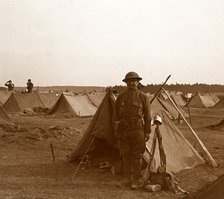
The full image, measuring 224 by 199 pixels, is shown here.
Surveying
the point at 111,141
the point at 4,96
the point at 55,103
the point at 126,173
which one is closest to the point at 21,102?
the point at 4,96

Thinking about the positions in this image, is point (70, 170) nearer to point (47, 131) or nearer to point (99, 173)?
point (99, 173)

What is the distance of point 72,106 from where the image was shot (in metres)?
25.7

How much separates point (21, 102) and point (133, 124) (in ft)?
69.9

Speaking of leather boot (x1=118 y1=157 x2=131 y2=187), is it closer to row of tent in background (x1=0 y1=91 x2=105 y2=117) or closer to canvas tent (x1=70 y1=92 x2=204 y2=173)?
canvas tent (x1=70 y1=92 x2=204 y2=173)

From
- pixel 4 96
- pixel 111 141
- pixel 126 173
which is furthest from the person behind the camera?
pixel 4 96

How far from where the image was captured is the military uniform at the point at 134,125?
8086mm

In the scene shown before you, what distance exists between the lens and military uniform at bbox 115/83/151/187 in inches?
318

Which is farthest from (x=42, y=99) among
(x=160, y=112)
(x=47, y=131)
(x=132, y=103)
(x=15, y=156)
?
(x=132, y=103)

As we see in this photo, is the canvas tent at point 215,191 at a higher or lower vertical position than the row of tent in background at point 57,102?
lower

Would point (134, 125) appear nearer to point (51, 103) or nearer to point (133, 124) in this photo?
point (133, 124)

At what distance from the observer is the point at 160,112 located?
10594mm

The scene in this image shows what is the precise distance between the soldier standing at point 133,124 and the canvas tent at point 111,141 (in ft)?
4.15

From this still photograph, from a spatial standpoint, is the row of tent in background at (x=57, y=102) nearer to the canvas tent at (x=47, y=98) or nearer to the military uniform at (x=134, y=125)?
the canvas tent at (x=47, y=98)

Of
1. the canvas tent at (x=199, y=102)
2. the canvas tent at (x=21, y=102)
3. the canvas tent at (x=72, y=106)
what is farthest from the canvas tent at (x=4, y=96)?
the canvas tent at (x=199, y=102)
